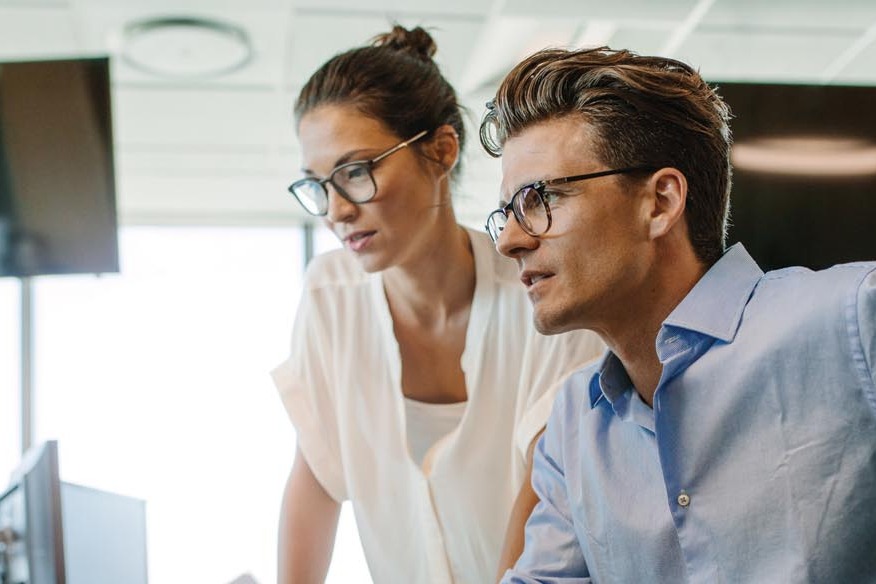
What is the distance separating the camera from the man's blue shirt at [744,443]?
1.06 meters

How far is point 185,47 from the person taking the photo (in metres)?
4.07

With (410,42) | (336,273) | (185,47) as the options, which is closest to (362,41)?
(185,47)

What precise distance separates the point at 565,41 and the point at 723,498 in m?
3.35

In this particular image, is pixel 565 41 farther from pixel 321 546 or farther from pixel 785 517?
pixel 785 517

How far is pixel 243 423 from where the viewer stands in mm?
6410

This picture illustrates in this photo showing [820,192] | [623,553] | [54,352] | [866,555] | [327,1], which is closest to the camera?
[866,555]

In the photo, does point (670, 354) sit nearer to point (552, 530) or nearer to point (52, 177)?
point (552, 530)

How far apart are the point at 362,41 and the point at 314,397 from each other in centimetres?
260

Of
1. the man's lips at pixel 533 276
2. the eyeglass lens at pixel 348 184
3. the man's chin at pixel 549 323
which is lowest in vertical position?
the man's chin at pixel 549 323

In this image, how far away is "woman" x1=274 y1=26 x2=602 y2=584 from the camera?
163cm

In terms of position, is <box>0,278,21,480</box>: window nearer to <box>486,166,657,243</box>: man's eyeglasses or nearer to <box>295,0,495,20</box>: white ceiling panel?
<box>295,0,495,20</box>: white ceiling panel

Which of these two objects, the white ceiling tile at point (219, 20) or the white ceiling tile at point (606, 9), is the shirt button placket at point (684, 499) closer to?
the white ceiling tile at point (606, 9)

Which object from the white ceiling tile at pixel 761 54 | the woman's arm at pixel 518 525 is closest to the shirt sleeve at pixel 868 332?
the woman's arm at pixel 518 525

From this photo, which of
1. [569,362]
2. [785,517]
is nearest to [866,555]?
[785,517]
